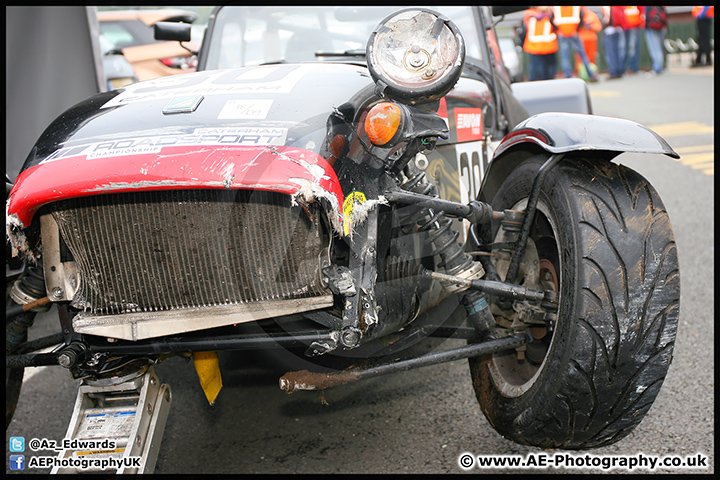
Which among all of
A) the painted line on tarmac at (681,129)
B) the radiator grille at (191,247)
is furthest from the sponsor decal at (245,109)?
the painted line on tarmac at (681,129)

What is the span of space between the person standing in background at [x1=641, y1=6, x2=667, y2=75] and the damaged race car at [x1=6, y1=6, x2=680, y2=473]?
1554cm

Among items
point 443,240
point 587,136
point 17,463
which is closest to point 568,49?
point 587,136

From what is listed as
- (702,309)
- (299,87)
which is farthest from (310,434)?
(702,309)

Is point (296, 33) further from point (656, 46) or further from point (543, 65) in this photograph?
point (656, 46)

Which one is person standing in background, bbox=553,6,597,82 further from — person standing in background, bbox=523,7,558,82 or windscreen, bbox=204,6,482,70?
windscreen, bbox=204,6,482,70

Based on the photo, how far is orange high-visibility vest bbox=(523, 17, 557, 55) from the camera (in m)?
13.6

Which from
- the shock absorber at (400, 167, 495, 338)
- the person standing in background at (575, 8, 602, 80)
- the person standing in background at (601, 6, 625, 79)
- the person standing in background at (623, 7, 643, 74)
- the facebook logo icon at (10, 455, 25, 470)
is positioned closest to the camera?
the shock absorber at (400, 167, 495, 338)

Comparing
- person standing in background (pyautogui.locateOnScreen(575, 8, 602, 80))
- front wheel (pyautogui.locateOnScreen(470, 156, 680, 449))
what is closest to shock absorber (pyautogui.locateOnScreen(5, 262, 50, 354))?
front wheel (pyautogui.locateOnScreen(470, 156, 680, 449))

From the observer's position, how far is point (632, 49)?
1744 cm

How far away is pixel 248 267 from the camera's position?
2.29 m

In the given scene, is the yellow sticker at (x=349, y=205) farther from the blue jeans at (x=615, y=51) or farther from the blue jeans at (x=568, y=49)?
A: the blue jeans at (x=615, y=51)

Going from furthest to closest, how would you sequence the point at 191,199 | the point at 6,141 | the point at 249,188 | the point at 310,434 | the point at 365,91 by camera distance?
1. the point at 6,141
2. the point at 310,434
3. the point at 365,91
4. the point at 191,199
5. the point at 249,188

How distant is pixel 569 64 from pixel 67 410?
1520 centimetres

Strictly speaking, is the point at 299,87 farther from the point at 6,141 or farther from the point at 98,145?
the point at 6,141
